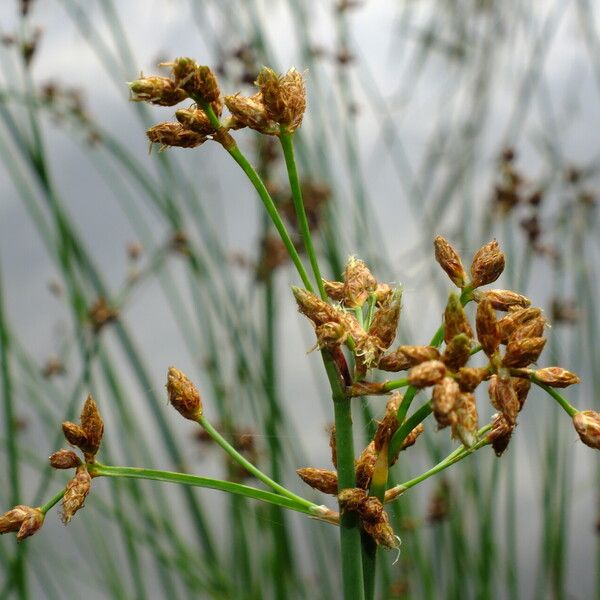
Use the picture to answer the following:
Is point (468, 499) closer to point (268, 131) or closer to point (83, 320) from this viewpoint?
point (83, 320)

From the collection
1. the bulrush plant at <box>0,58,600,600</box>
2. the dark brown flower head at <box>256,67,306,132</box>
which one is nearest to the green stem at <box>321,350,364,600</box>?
the bulrush plant at <box>0,58,600,600</box>

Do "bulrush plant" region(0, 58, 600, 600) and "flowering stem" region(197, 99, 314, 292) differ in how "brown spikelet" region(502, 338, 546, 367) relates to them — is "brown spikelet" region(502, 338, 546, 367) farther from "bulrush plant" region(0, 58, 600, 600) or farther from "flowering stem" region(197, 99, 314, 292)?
"flowering stem" region(197, 99, 314, 292)

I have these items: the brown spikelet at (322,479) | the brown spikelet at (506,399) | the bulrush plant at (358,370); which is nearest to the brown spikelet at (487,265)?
the bulrush plant at (358,370)

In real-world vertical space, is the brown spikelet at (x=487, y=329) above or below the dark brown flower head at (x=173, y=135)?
below

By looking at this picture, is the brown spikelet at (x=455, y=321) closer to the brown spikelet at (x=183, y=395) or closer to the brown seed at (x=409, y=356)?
the brown seed at (x=409, y=356)

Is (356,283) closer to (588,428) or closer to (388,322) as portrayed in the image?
(388,322)

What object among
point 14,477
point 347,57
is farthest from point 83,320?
point 347,57

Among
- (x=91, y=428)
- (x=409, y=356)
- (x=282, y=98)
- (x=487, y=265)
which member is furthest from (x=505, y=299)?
(x=91, y=428)
